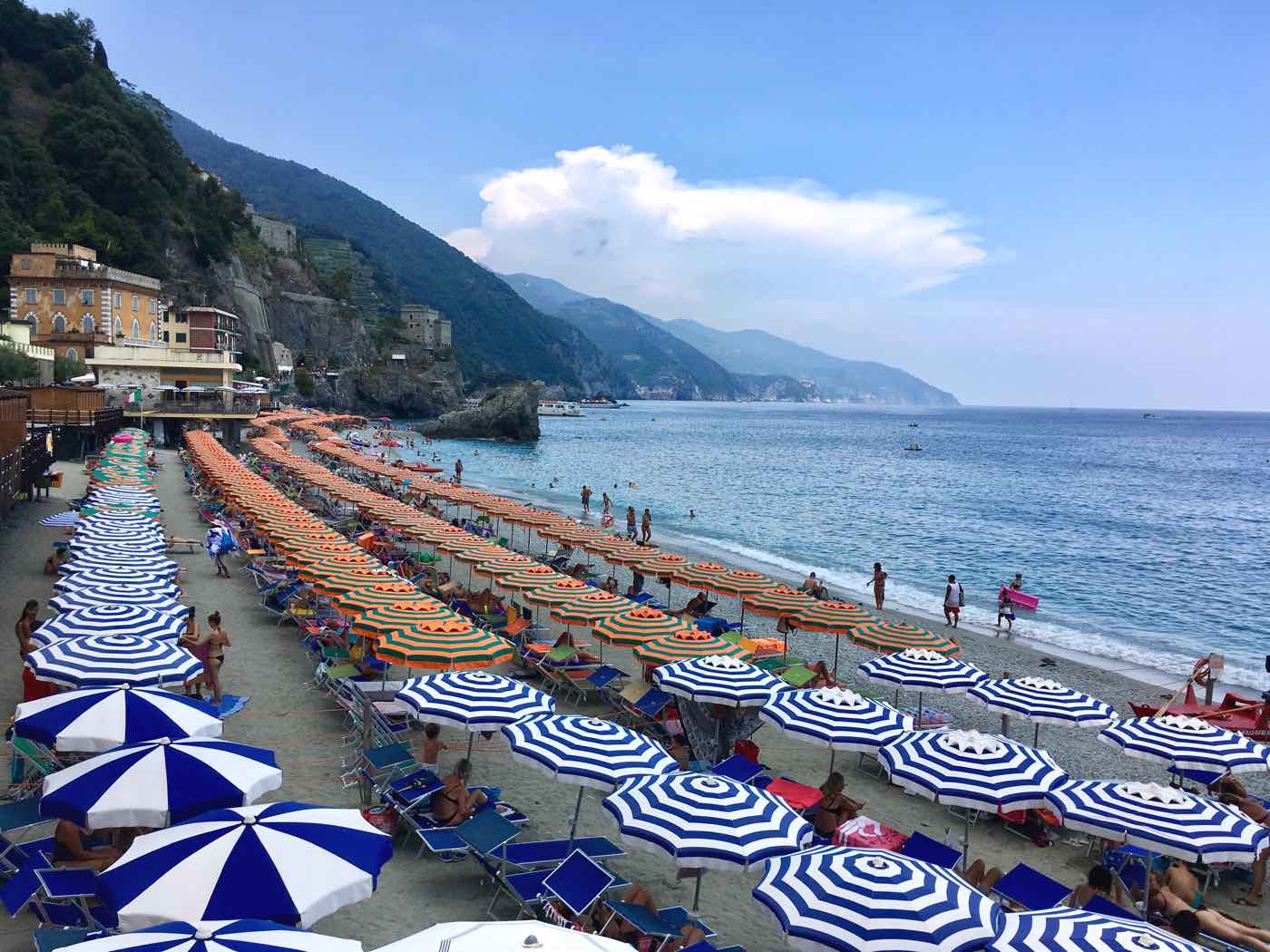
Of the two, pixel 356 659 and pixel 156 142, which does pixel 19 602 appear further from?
pixel 156 142

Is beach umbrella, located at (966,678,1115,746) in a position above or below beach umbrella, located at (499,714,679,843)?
below

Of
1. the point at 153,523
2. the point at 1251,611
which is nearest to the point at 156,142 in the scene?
the point at 153,523

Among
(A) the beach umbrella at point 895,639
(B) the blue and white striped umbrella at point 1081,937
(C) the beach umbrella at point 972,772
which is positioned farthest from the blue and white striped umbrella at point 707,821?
(A) the beach umbrella at point 895,639

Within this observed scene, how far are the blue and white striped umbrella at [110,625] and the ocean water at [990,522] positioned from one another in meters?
20.8

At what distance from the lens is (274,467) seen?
40.5 m

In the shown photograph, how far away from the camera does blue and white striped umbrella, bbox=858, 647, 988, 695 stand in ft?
40.6

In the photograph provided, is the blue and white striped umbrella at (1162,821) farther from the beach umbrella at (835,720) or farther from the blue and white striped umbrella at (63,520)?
the blue and white striped umbrella at (63,520)

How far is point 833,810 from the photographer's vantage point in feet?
30.5

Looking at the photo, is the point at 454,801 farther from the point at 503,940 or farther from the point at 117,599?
the point at 117,599

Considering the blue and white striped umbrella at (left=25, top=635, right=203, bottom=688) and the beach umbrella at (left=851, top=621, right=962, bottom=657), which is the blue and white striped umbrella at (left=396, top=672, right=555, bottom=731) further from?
the beach umbrella at (left=851, top=621, right=962, bottom=657)

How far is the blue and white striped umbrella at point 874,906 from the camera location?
5.42 m

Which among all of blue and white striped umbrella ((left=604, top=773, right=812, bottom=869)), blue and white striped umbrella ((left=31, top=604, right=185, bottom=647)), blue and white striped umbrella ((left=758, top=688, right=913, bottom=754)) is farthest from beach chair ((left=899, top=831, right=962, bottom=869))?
blue and white striped umbrella ((left=31, top=604, right=185, bottom=647))

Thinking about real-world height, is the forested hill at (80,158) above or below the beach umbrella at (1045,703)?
above

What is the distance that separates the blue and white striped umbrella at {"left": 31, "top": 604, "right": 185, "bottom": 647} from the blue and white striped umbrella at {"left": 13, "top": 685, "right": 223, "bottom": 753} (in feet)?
8.23
